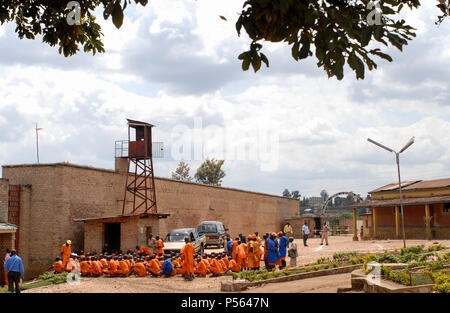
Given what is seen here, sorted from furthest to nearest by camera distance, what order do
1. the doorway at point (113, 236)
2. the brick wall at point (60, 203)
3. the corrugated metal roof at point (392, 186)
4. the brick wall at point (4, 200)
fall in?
the corrugated metal roof at point (392, 186), the doorway at point (113, 236), the brick wall at point (60, 203), the brick wall at point (4, 200)

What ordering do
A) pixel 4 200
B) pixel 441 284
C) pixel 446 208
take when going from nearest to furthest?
pixel 441 284
pixel 4 200
pixel 446 208

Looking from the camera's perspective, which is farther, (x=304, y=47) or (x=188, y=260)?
(x=188, y=260)

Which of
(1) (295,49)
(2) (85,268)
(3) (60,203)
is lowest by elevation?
(2) (85,268)

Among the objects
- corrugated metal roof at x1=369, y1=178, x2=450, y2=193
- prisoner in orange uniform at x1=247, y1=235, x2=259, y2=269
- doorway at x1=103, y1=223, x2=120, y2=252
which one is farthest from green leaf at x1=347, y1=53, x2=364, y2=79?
corrugated metal roof at x1=369, y1=178, x2=450, y2=193

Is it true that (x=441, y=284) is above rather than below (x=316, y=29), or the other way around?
below

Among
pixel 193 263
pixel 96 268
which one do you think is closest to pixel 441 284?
pixel 193 263

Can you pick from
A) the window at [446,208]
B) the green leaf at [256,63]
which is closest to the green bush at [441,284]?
the green leaf at [256,63]

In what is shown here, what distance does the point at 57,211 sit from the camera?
87.5 feet

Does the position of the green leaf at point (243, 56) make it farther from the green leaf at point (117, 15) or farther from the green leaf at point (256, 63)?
the green leaf at point (117, 15)

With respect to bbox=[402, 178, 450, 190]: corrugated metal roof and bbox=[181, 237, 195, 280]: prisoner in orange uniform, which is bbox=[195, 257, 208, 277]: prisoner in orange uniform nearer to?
bbox=[181, 237, 195, 280]: prisoner in orange uniform

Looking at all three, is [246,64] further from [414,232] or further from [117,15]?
[414,232]
